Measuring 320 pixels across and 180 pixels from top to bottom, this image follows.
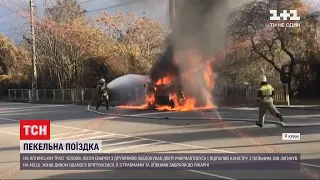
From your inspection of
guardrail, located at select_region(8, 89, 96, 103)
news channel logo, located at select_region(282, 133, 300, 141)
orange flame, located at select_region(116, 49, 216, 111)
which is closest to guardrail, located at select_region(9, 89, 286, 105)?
guardrail, located at select_region(8, 89, 96, 103)

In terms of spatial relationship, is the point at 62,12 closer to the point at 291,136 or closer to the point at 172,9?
the point at 172,9

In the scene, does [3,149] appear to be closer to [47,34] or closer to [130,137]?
[130,137]

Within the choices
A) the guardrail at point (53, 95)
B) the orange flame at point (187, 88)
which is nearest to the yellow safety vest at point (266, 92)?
the orange flame at point (187, 88)

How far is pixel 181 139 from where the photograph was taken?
35.0 feet

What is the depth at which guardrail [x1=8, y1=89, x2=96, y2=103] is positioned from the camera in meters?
30.9

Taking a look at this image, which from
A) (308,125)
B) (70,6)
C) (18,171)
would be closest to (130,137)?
(18,171)

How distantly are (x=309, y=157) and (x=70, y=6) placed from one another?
3395 cm

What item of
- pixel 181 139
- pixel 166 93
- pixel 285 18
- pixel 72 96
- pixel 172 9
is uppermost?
pixel 285 18

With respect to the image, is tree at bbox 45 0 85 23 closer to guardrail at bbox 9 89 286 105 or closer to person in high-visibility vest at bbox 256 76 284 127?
guardrail at bbox 9 89 286 105

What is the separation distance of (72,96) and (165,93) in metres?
14.3

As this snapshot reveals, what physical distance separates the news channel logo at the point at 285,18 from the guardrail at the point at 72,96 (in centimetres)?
445

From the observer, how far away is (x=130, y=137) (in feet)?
37.5

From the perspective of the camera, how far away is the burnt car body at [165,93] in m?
19.5

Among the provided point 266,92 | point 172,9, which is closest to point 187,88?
point 172,9
